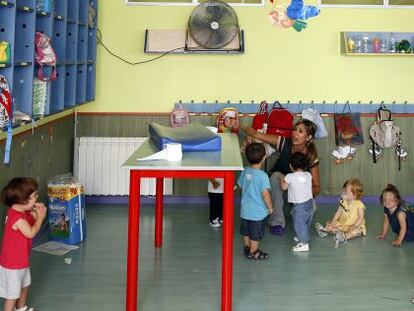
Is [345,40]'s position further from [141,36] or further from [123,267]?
[123,267]

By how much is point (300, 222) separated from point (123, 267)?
156 centimetres

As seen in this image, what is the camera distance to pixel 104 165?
643 centimetres

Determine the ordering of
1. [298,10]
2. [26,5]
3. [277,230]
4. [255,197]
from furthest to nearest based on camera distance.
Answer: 1. [298,10]
2. [277,230]
3. [255,197]
4. [26,5]

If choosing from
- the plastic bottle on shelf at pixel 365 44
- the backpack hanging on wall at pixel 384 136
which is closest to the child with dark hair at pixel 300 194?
the backpack hanging on wall at pixel 384 136

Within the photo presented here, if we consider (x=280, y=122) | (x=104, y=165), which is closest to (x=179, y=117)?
(x=104, y=165)

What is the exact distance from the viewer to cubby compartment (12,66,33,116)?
3904mm

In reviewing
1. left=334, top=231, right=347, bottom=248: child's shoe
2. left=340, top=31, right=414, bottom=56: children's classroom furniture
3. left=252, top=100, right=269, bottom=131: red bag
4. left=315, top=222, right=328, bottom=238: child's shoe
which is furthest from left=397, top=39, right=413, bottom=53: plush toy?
left=334, top=231, right=347, bottom=248: child's shoe

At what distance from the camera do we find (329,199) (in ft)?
22.0

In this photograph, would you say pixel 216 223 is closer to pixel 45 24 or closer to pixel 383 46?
pixel 45 24

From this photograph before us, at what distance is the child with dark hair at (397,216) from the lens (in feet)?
16.6

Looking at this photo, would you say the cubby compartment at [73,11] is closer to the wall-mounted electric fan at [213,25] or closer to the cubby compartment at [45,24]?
the cubby compartment at [45,24]

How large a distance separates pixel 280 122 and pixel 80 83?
6.99 ft

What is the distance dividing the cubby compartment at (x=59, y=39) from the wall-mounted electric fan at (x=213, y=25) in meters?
1.79

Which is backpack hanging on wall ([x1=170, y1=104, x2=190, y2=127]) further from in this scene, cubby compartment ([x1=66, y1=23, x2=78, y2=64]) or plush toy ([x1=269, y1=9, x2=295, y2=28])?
cubby compartment ([x1=66, y1=23, x2=78, y2=64])
